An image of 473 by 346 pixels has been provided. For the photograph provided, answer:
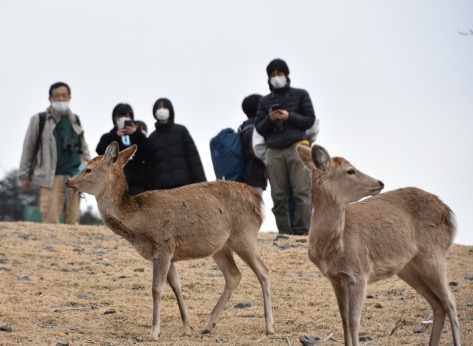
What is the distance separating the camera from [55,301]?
12.5 meters

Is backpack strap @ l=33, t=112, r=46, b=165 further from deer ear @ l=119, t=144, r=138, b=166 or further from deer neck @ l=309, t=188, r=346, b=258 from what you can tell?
deer neck @ l=309, t=188, r=346, b=258

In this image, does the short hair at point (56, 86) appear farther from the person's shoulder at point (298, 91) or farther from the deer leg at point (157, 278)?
the deer leg at point (157, 278)

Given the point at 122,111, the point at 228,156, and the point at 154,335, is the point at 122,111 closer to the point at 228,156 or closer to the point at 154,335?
the point at 228,156

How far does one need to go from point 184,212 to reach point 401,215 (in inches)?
88.3

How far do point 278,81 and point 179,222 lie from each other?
5.41 meters

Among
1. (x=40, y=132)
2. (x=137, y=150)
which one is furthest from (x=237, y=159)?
(x=40, y=132)

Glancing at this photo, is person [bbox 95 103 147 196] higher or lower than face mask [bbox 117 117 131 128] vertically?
lower

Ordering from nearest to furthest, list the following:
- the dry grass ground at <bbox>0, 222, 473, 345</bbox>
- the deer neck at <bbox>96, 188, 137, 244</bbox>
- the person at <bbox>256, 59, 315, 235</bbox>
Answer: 1. the dry grass ground at <bbox>0, 222, 473, 345</bbox>
2. the deer neck at <bbox>96, 188, 137, 244</bbox>
3. the person at <bbox>256, 59, 315, 235</bbox>

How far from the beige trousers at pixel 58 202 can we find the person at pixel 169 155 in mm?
1669

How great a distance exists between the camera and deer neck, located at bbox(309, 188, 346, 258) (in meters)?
9.41

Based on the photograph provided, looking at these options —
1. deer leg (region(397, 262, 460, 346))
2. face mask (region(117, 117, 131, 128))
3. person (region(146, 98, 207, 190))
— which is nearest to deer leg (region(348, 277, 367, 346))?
deer leg (region(397, 262, 460, 346))

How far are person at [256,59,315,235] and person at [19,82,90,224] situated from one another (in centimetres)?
337

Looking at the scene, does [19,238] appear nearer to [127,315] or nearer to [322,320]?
[127,315]

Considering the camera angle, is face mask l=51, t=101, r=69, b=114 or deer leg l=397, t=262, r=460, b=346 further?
face mask l=51, t=101, r=69, b=114
